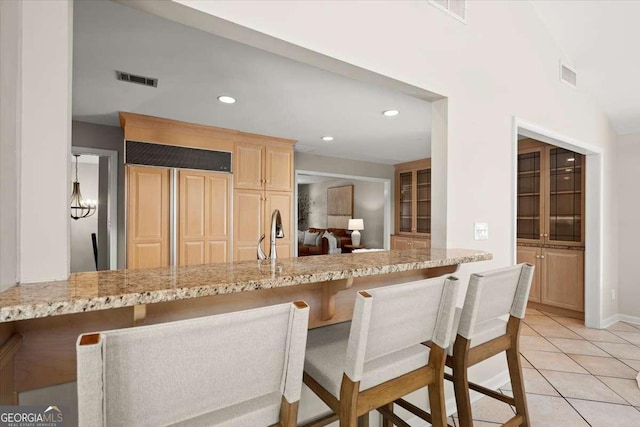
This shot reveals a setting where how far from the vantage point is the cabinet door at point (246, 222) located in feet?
13.0

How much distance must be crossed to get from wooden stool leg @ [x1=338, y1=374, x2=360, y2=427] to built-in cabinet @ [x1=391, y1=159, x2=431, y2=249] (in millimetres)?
4913

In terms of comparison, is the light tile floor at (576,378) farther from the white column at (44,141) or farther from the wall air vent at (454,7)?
the wall air vent at (454,7)

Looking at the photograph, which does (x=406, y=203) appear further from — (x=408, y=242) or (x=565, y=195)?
(x=565, y=195)

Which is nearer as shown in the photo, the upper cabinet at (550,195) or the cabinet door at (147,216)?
the cabinet door at (147,216)

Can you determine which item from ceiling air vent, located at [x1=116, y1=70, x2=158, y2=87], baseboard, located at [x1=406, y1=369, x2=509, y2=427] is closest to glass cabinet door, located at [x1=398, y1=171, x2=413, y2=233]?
baseboard, located at [x1=406, y1=369, x2=509, y2=427]

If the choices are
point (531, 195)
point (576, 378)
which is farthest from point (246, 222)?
point (531, 195)

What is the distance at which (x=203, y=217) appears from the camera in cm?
370

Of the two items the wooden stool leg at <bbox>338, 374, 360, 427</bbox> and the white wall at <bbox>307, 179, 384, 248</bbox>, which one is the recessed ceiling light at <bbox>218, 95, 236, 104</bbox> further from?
the white wall at <bbox>307, 179, 384, 248</bbox>

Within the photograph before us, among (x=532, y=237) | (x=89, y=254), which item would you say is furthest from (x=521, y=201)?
(x=89, y=254)

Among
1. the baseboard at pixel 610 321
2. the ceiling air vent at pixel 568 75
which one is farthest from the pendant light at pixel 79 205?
the baseboard at pixel 610 321

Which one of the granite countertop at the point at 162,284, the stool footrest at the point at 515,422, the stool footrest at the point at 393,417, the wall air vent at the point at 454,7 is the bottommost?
the stool footrest at the point at 515,422

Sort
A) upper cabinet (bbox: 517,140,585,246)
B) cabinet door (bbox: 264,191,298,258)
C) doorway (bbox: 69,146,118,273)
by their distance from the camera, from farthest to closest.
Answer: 1. cabinet door (bbox: 264,191,298,258)
2. upper cabinet (bbox: 517,140,585,246)
3. doorway (bbox: 69,146,118,273)

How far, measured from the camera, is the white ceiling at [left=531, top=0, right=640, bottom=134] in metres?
2.62

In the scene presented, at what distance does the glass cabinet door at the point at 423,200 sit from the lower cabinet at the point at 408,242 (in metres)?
0.19
